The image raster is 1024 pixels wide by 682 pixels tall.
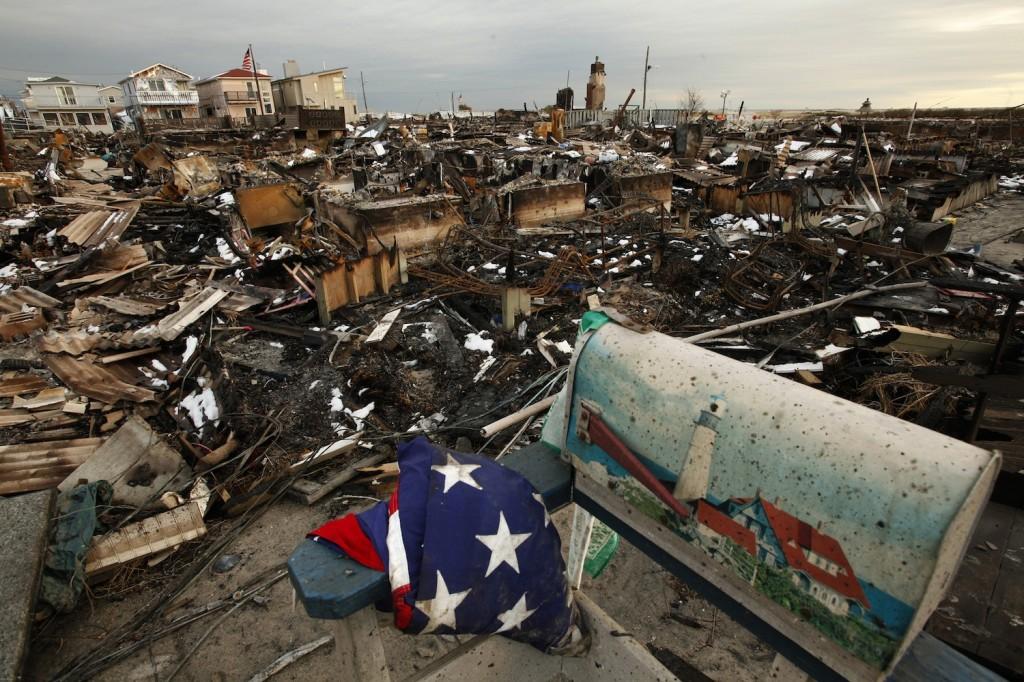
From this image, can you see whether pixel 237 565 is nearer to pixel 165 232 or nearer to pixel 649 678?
pixel 649 678

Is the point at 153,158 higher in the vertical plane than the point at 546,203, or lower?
higher

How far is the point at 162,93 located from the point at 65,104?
14741 millimetres

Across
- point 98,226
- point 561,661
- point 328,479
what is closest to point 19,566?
point 328,479

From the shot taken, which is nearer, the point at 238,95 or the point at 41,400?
the point at 41,400

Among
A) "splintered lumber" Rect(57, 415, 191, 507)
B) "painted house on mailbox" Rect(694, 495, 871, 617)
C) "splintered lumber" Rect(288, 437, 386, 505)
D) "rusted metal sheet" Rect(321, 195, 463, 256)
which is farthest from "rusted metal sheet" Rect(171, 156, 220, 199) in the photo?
"painted house on mailbox" Rect(694, 495, 871, 617)

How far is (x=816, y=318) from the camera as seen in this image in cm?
757

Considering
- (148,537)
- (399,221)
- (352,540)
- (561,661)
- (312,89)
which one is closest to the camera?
(352,540)

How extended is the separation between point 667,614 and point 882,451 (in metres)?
2.70

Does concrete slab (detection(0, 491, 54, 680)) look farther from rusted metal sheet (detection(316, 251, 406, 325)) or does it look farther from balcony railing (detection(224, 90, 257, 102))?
balcony railing (detection(224, 90, 257, 102))

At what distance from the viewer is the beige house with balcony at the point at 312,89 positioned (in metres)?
45.2

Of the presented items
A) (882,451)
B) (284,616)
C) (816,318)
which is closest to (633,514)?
(882,451)

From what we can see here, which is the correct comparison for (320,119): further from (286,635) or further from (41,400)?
(286,635)

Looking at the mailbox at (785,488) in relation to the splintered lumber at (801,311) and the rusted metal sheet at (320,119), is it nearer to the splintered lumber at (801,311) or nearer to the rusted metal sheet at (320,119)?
the splintered lumber at (801,311)

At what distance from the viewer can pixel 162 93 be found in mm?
56031
